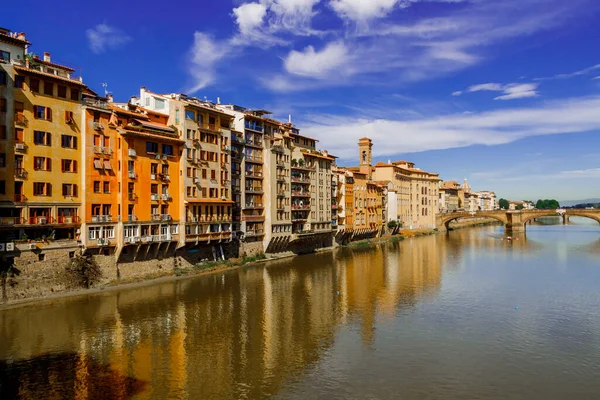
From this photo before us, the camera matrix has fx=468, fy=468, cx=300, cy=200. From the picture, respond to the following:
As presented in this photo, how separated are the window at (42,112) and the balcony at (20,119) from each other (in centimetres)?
109

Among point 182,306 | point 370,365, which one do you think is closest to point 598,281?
point 370,365

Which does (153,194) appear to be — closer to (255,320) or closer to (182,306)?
(182,306)

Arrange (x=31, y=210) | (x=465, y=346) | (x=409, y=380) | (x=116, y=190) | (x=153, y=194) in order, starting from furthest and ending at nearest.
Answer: (x=153, y=194) < (x=116, y=190) < (x=31, y=210) < (x=465, y=346) < (x=409, y=380)

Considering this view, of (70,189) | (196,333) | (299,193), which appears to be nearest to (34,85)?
(70,189)

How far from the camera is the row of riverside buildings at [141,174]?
43438mm

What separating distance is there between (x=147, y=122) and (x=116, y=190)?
9.38 m

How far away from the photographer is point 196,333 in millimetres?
36719

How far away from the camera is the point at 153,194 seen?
55.0m

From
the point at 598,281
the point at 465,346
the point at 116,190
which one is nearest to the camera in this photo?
the point at 465,346

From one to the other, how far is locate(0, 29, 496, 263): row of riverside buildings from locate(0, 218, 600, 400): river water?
664 cm

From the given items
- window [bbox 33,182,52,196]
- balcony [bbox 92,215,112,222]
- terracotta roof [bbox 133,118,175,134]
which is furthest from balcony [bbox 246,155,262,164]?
window [bbox 33,182,52,196]

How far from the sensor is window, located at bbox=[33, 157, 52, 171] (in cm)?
4425

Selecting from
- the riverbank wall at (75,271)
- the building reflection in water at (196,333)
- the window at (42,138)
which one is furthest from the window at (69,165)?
the building reflection in water at (196,333)

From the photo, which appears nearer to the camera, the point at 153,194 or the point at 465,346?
the point at 465,346
